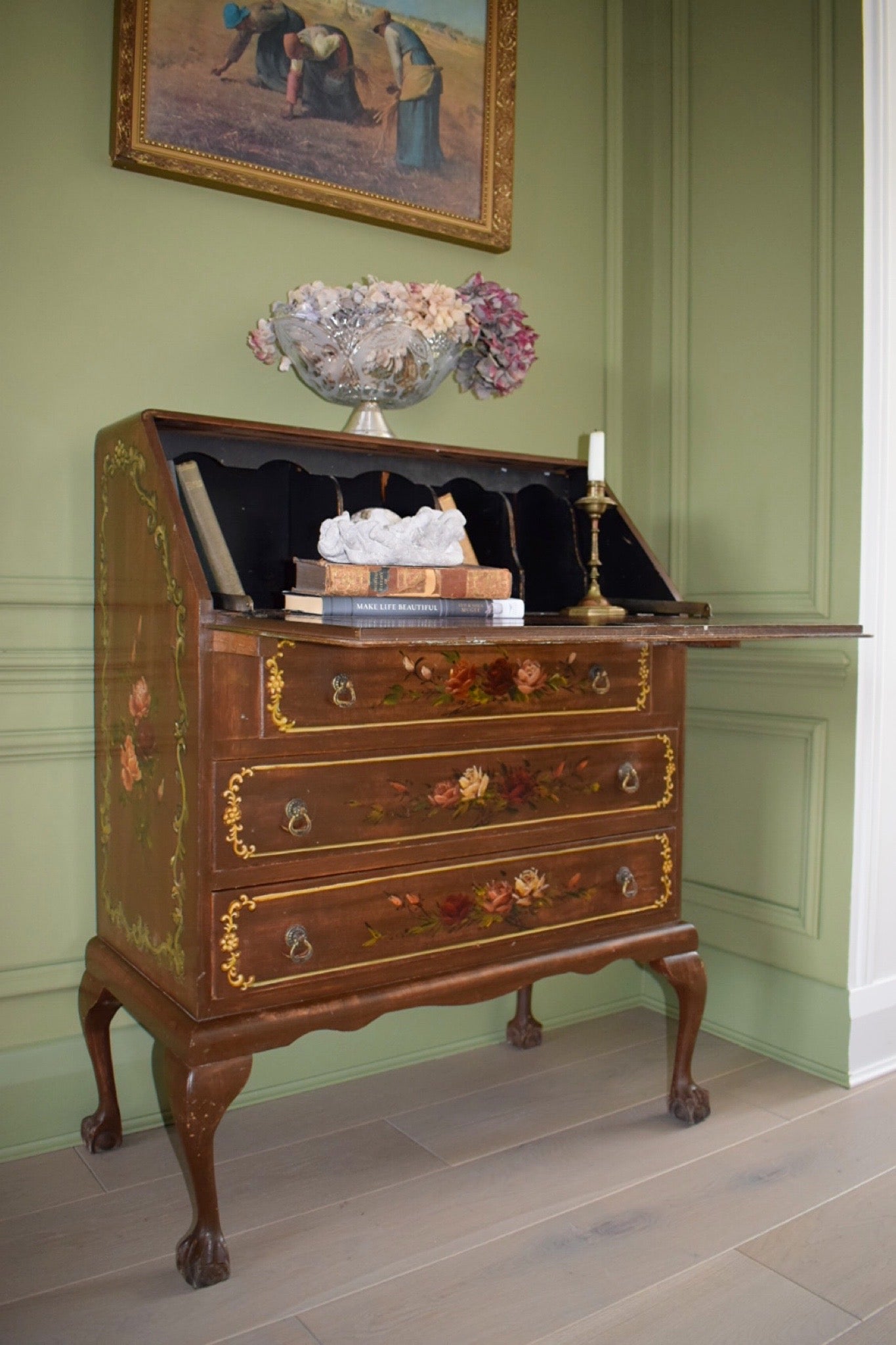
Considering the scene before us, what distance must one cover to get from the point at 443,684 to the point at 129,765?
0.57 metres

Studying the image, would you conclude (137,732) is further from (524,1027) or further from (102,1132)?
(524,1027)

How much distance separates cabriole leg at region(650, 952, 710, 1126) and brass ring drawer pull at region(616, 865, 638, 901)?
0.20 metres

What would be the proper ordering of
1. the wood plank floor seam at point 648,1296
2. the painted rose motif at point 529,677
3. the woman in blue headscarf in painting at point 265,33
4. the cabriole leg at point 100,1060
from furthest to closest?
the woman in blue headscarf in painting at point 265,33 → the cabriole leg at point 100,1060 → the painted rose motif at point 529,677 → the wood plank floor seam at point 648,1296

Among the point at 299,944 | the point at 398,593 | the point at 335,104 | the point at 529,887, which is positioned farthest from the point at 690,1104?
the point at 335,104

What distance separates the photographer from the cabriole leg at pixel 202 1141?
1565 millimetres

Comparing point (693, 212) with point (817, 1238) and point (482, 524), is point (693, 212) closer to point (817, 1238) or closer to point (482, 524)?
point (482, 524)

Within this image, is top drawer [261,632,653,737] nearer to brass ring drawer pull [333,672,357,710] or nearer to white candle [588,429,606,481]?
brass ring drawer pull [333,672,357,710]

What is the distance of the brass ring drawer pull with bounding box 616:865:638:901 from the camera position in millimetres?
2027

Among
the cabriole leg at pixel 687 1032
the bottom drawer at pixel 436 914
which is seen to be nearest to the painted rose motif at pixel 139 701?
the bottom drawer at pixel 436 914

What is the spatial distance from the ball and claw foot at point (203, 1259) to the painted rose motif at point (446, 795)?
735 millimetres

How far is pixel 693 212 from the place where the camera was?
268cm

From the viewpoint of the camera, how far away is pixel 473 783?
1.82m

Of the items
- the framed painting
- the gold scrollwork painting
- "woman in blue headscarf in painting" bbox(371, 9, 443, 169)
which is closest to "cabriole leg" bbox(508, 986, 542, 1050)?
the gold scrollwork painting

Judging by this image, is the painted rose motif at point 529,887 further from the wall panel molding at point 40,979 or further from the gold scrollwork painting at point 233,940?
the wall panel molding at point 40,979
